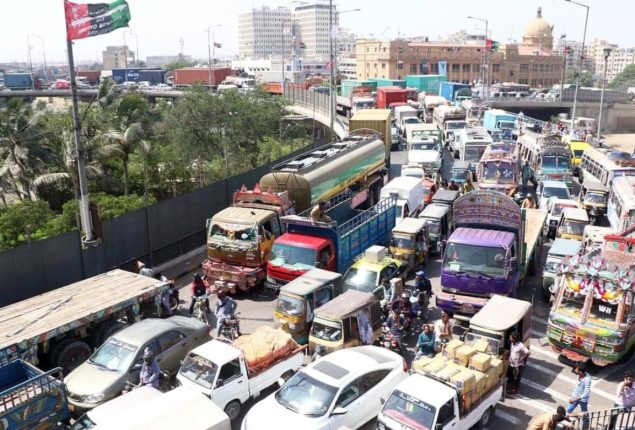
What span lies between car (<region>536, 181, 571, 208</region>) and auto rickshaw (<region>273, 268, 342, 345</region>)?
1565cm

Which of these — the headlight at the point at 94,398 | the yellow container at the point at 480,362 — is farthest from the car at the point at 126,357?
the yellow container at the point at 480,362

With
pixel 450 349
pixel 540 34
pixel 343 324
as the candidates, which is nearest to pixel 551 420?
pixel 450 349

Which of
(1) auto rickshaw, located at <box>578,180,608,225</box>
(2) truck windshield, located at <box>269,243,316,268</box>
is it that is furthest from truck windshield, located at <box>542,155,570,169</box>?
(2) truck windshield, located at <box>269,243,316,268</box>

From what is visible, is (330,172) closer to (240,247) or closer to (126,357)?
(240,247)

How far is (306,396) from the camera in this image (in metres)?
10.8

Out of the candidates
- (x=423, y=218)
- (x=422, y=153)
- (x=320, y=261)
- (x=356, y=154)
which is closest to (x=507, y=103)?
(x=422, y=153)

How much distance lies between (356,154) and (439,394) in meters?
18.5

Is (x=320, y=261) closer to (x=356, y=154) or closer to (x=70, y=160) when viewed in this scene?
(x=356, y=154)

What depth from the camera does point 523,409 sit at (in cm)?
1255

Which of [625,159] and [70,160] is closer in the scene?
[70,160]

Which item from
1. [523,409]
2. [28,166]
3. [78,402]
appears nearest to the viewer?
[78,402]

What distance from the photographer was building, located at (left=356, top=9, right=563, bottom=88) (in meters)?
130

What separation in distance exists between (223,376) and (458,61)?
128857 millimetres

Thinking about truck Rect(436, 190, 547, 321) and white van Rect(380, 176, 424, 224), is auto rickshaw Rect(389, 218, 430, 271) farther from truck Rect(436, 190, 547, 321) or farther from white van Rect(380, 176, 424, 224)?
white van Rect(380, 176, 424, 224)
